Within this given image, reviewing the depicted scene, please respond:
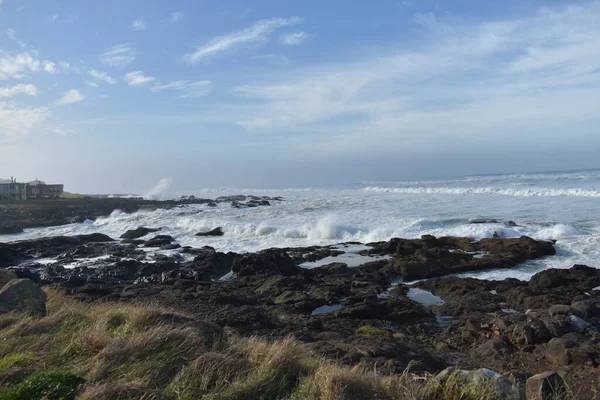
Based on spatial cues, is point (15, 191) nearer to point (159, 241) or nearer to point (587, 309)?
point (159, 241)

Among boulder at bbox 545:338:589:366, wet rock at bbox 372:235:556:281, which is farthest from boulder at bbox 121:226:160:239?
boulder at bbox 545:338:589:366

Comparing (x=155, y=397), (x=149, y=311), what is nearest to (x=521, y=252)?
(x=149, y=311)

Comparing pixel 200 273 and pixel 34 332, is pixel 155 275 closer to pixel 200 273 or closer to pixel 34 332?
pixel 200 273

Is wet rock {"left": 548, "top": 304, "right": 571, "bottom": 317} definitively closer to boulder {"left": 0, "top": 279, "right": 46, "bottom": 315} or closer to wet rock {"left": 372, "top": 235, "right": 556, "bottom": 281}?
wet rock {"left": 372, "top": 235, "right": 556, "bottom": 281}

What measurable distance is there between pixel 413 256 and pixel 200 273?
8.17 metres

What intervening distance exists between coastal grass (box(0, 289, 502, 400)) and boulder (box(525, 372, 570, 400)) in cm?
68

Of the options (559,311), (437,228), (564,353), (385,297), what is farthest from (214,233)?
(564,353)

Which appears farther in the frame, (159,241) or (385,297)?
(159,241)

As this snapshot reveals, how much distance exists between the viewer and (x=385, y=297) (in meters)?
12.3

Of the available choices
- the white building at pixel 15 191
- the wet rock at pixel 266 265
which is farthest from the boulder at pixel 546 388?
the white building at pixel 15 191

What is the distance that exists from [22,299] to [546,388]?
7.15 metres

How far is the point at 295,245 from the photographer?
78.9ft

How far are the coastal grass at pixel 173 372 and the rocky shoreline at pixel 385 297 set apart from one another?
1.06 meters

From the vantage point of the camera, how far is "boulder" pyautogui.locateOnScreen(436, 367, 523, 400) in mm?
3973
